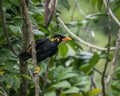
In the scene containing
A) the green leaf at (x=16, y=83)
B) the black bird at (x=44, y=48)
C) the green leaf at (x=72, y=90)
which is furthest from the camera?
the green leaf at (x=72, y=90)

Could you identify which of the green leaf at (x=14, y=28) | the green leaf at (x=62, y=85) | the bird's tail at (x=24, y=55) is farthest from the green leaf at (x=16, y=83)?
the green leaf at (x=62, y=85)

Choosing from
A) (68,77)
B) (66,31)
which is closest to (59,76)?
(68,77)

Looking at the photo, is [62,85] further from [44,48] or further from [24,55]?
[24,55]

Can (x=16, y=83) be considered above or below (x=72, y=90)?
above

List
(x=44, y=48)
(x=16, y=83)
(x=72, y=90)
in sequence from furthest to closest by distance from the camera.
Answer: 1. (x=72, y=90)
2. (x=44, y=48)
3. (x=16, y=83)

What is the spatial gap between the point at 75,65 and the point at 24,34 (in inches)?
73.2

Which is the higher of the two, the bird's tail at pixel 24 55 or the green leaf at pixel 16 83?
the bird's tail at pixel 24 55

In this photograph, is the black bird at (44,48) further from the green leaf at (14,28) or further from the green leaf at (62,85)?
the green leaf at (62,85)

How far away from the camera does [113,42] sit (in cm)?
411

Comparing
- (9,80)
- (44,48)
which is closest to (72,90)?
(44,48)

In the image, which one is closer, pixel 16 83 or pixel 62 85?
pixel 16 83

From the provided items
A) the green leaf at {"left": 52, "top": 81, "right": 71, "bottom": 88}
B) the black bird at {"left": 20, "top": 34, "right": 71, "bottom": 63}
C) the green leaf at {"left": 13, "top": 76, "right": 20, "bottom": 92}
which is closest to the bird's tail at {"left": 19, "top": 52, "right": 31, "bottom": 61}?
the green leaf at {"left": 13, "top": 76, "right": 20, "bottom": 92}

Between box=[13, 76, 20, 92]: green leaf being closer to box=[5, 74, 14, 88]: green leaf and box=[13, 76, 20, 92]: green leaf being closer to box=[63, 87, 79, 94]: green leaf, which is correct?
box=[5, 74, 14, 88]: green leaf

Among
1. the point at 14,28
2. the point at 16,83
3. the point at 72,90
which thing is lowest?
the point at 72,90
